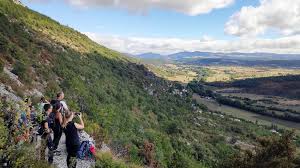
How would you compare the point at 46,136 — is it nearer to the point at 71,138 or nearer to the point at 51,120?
the point at 51,120

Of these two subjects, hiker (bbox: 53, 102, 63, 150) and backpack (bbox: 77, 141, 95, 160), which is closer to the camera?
hiker (bbox: 53, 102, 63, 150)

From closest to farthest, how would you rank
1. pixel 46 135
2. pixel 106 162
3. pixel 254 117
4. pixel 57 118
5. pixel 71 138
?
1. pixel 71 138
2. pixel 57 118
3. pixel 46 135
4. pixel 106 162
5. pixel 254 117

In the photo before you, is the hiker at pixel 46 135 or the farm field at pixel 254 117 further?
the farm field at pixel 254 117

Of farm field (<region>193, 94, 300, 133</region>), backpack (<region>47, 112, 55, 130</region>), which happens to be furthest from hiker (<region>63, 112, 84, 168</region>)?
farm field (<region>193, 94, 300, 133</region>)

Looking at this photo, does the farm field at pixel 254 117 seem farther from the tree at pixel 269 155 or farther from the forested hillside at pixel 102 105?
the tree at pixel 269 155

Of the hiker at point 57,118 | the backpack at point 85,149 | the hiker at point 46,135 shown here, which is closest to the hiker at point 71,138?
the hiker at point 57,118

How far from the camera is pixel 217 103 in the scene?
165 metres

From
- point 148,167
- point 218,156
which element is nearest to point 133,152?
point 148,167

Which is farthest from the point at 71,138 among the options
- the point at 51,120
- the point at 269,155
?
the point at 269,155

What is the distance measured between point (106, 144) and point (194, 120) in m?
67.8

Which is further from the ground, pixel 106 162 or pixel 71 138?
pixel 71 138

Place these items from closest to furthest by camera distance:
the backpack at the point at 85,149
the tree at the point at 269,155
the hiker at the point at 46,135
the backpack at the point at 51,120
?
the hiker at the point at 46,135 → the backpack at the point at 51,120 → the backpack at the point at 85,149 → the tree at the point at 269,155

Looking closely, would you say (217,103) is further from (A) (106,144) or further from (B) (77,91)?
(A) (106,144)

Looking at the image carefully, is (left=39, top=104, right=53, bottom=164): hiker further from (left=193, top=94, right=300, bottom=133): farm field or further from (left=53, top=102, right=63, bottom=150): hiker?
(left=193, top=94, right=300, bottom=133): farm field
